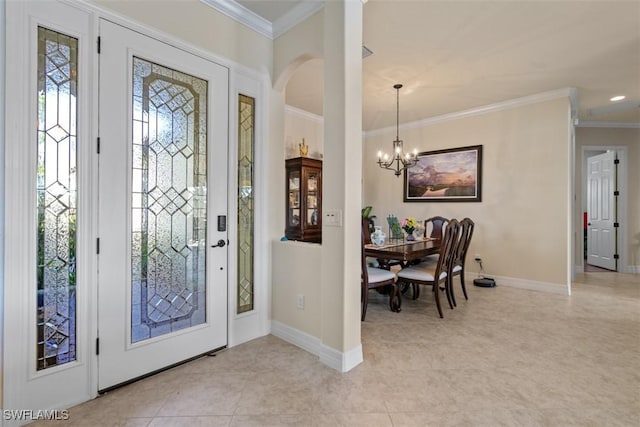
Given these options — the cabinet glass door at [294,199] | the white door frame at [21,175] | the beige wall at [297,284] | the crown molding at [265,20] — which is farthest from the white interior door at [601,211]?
the white door frame at [21,175]

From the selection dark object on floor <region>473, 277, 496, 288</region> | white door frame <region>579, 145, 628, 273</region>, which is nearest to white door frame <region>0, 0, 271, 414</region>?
dark object on floor <region>473, 277, 496, 288</region>

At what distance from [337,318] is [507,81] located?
3.77 m

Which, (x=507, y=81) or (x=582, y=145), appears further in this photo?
(x=582, y=145)

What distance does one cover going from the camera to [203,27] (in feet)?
7.82

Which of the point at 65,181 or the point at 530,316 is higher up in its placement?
the point at 65,181

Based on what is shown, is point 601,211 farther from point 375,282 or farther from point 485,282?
point 375,282

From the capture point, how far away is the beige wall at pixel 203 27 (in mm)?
2041

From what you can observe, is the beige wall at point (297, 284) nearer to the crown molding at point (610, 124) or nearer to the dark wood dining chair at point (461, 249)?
the dark wood dining chair at point (461, 249)

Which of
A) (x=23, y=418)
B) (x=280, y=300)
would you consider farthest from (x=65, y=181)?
(x=280, y=300)

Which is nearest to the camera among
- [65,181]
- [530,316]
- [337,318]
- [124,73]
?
[65,181]

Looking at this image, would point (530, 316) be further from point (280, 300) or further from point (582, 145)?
point (582, 145)

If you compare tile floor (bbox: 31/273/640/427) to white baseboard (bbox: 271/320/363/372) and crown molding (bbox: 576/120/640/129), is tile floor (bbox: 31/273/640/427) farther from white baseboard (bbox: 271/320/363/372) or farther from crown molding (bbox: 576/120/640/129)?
crown molding (bbox: 576/120/640/129)

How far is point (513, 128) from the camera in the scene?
15.2 feet

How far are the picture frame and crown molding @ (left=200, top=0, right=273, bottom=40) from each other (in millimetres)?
3471
